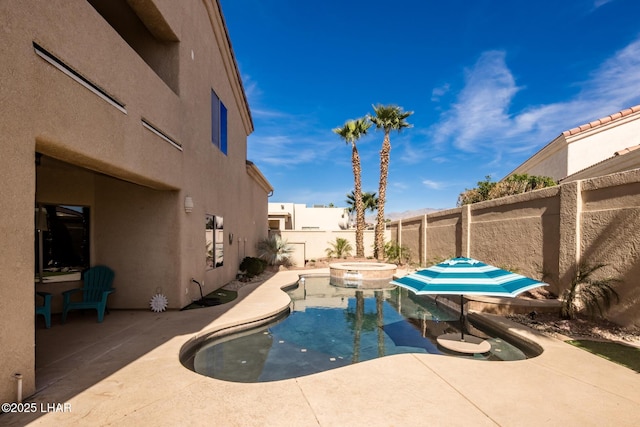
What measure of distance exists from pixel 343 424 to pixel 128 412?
2643 millimetres

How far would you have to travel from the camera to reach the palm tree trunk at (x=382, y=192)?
23812 mm

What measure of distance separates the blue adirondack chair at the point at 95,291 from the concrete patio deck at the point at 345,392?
159 cm

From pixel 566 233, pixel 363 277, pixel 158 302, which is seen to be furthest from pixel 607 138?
pixel 158 302

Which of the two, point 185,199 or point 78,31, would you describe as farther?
point 185,199

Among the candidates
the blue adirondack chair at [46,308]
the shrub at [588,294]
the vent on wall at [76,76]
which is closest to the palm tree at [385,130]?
the shrub at [588,294]

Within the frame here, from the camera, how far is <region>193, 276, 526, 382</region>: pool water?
588cm

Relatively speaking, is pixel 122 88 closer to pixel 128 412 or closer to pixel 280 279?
pixel 128 412

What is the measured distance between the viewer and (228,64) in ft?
45.9

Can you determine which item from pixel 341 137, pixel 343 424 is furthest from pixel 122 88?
pixel 341 137

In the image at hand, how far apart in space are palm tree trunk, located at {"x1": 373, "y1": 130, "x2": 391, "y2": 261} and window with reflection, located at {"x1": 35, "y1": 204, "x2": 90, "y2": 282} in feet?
62.8

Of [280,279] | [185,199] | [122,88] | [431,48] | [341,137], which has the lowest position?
[280,279]

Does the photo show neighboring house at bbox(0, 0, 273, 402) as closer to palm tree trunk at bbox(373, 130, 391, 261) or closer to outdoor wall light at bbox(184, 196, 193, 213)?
outdoor wall light at bbox(184, 196, 193, 213)

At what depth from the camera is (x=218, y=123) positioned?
12750 mm

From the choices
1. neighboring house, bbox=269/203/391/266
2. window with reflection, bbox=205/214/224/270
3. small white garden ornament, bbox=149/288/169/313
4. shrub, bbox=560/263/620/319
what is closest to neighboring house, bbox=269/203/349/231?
neighboring house, bbox=269/203/391/266
